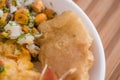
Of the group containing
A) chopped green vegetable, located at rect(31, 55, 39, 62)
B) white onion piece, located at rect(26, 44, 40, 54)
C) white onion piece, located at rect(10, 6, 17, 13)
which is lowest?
chopped green vegetable, located at rect(31, 55, 39, 62)

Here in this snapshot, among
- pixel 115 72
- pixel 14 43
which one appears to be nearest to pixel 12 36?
pixel 14 43

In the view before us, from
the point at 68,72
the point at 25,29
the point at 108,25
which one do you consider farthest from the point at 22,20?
the point at 108,25

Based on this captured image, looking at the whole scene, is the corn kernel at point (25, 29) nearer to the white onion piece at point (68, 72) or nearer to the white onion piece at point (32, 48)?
the white onion piece at point (32, 48)

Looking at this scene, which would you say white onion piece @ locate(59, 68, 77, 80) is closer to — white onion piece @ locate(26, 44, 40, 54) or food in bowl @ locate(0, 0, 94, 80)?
food in bowl @ locate(0, 0, 94, 80)

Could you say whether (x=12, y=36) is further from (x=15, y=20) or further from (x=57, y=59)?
(x=57, y=59)

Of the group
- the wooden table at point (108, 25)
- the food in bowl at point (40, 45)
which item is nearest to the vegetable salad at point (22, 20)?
the food in bowl at point (40, 45)

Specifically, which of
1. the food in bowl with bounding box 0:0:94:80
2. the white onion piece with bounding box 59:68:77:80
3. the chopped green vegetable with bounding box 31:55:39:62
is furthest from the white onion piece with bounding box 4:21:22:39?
the white onion piece with bounding box 59:68:77:80
